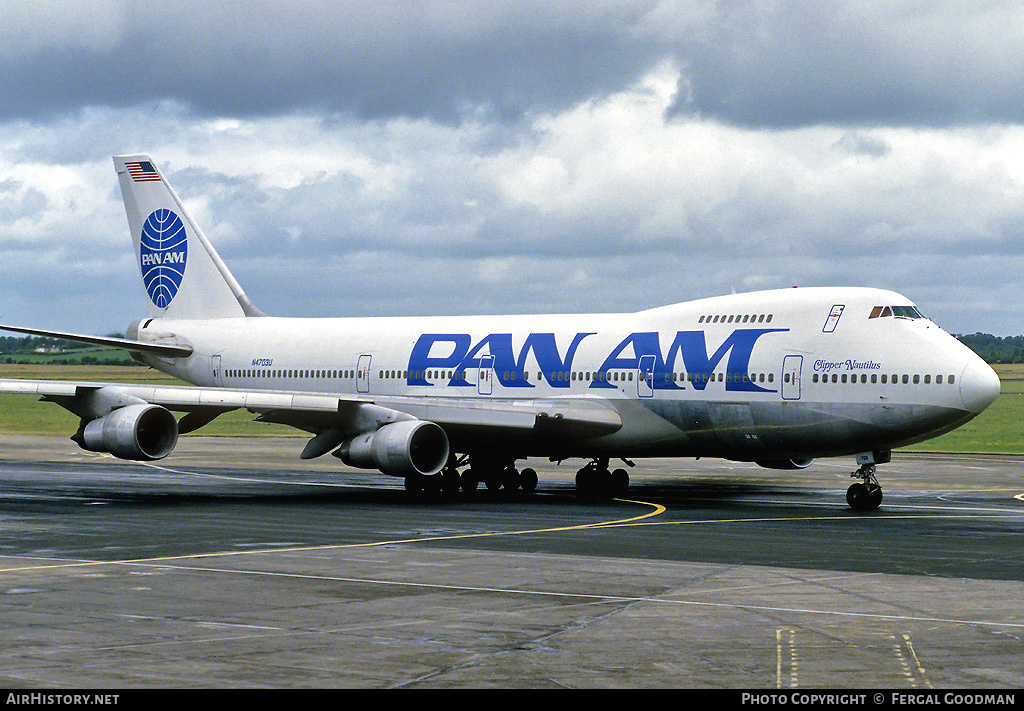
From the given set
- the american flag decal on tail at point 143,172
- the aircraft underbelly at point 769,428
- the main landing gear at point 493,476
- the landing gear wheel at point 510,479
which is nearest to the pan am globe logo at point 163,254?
the american flag decal on tail at point 143,172

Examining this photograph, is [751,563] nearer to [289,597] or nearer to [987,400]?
[289,597]

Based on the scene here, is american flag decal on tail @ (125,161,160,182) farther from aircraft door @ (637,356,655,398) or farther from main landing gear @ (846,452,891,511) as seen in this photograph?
main landing gear @ (846,452,891,511)

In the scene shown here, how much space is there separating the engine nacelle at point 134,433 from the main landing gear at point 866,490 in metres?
16.5

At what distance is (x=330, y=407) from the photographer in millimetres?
33656

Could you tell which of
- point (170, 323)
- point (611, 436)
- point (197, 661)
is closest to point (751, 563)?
point (197, 661)

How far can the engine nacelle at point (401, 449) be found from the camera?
108ft

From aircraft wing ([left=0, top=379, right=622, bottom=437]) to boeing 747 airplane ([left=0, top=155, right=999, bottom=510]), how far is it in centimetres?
5

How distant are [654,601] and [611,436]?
58.4 ft

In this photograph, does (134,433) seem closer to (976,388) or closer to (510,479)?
(510,479)

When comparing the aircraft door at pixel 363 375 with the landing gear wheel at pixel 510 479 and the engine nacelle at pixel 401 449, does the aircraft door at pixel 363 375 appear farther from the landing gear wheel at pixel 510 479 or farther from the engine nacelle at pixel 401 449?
the engine nacelle at pixel 401 449

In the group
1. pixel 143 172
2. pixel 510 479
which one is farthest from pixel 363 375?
pixel 143 172

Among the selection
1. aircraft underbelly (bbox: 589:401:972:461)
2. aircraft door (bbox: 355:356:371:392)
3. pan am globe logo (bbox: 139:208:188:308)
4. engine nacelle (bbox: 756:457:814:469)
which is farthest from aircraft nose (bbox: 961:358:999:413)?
pan am globe logo (bbox: 139:208:188:308)

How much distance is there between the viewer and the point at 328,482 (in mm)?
42094

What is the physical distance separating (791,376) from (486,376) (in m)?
9.51
